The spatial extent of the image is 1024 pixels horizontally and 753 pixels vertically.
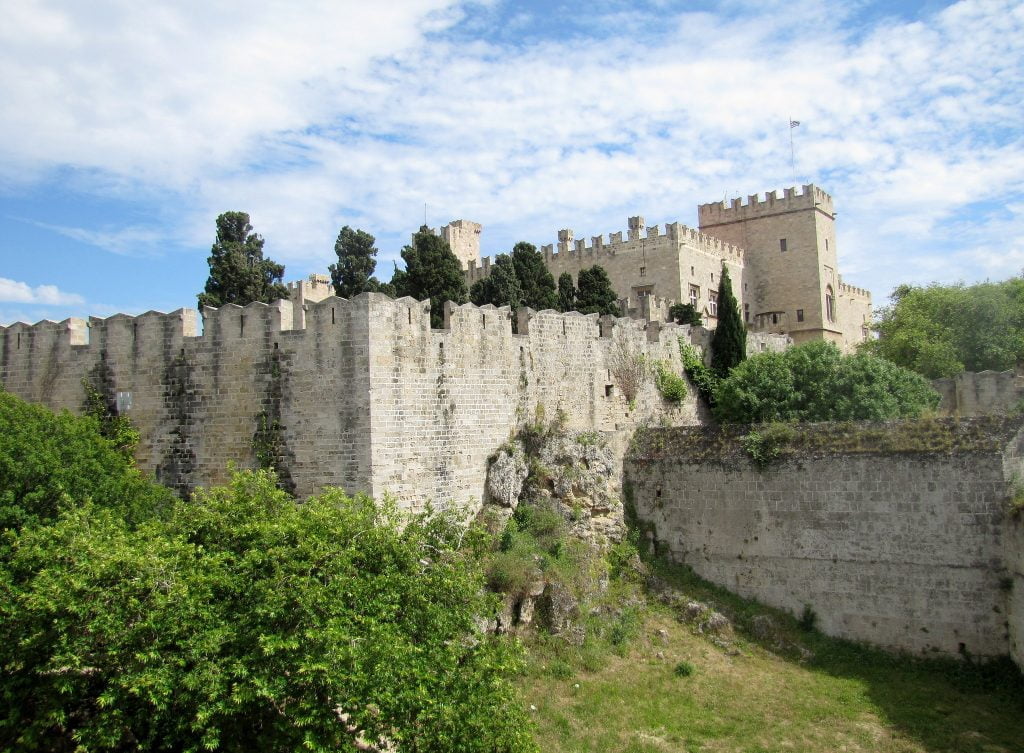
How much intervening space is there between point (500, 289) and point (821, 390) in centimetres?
1232

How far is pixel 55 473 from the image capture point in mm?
15609

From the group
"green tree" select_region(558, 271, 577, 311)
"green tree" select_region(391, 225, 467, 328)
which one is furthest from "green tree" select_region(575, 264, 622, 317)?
"green tree" select_region(391, 225, 467, 328)

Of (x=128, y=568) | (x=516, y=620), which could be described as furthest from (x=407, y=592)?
(x=516, y=620)

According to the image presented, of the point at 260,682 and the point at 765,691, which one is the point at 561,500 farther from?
the point at 260,682

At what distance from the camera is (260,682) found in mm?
10562

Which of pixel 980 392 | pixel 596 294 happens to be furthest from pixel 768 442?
pixel 596 294

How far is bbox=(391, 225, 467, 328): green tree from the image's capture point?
30.9 m

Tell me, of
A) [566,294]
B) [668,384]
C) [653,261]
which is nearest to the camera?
[668,384]

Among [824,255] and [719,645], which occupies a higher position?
[824,255]

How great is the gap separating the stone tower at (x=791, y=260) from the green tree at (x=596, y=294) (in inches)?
525

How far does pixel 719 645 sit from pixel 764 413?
836cm

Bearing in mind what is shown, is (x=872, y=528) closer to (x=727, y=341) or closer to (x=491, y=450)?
(x=491, y=450)

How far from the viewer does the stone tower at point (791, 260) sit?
44.5m

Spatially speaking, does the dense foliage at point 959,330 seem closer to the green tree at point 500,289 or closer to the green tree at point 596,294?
the green tree at point 596,294
